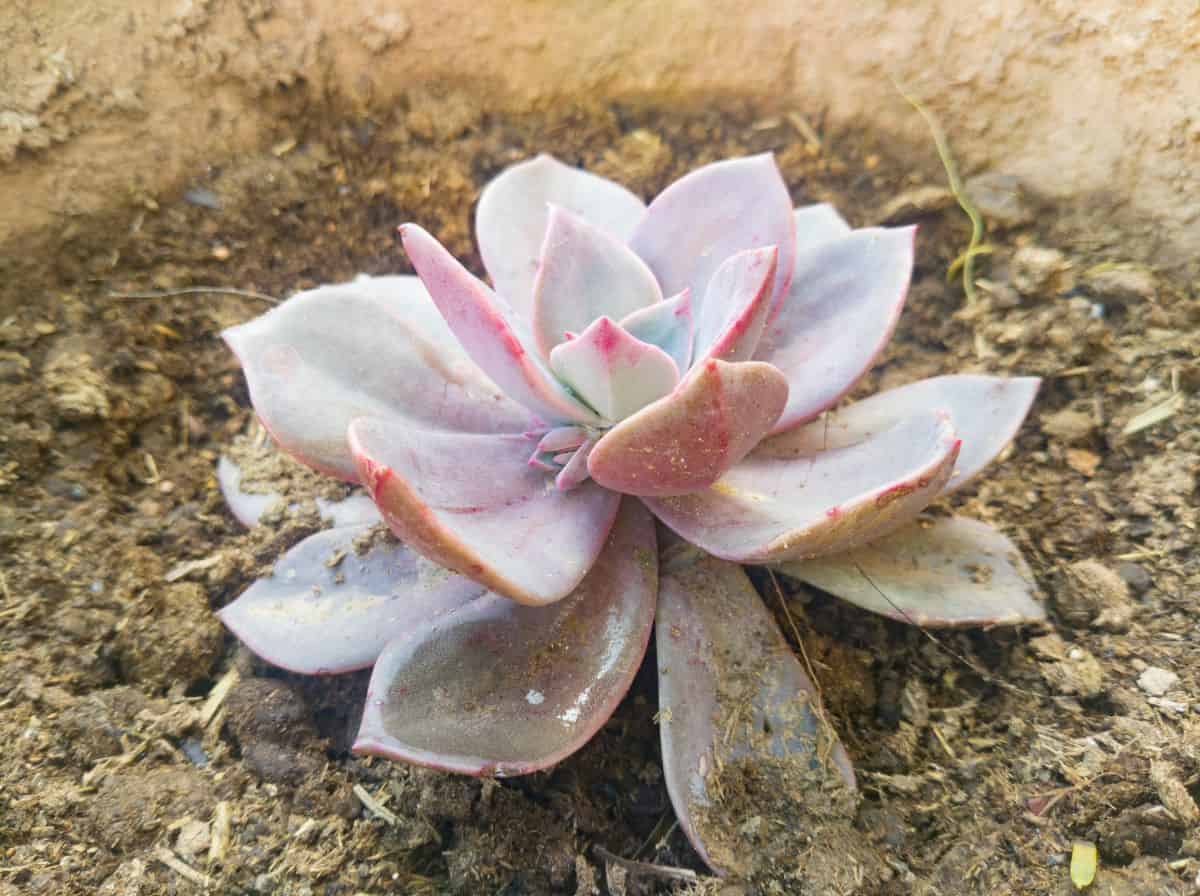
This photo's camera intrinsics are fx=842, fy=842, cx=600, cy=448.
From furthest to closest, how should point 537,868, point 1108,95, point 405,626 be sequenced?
point 1108,95 → point 405,626 → point 537,868

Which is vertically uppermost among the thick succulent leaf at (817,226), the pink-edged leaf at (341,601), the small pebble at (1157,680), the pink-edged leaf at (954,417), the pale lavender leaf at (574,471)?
the thick succulent leaf at (817,226)

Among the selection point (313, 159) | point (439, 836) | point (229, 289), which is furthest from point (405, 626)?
point (313, 159)

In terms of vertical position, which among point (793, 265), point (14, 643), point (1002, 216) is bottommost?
point (1002, 216)

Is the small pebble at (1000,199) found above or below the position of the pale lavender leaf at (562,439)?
below

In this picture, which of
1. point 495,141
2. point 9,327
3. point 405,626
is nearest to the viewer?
point 405,626

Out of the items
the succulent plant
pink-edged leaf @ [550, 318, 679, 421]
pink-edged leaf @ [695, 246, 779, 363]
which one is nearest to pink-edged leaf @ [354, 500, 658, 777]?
the succulent plant

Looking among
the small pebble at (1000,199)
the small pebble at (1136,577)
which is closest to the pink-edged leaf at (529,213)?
the small pebble at (1000,199)

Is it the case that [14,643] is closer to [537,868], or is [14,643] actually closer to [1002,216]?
[537,868]

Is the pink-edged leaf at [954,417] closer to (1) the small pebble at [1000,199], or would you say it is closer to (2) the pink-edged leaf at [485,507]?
(2) the pink-edged leaf at [485,507]

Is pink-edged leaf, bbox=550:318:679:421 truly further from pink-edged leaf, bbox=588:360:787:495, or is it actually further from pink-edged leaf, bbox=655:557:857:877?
pink-edged leaf, bbox=655:557:857:877
